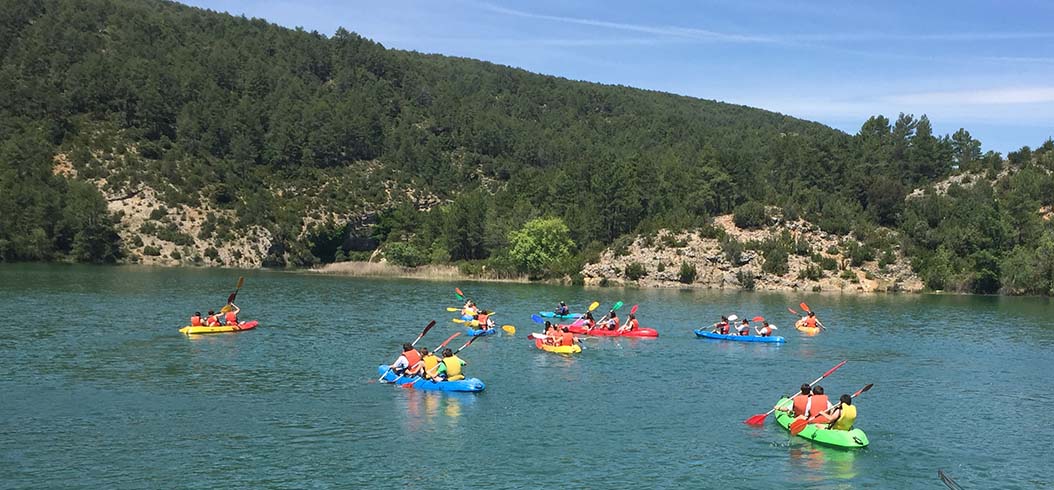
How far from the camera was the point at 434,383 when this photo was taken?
38562 mm

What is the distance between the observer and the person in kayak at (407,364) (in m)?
39.6

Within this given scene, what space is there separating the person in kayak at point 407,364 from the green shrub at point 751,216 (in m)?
83.5

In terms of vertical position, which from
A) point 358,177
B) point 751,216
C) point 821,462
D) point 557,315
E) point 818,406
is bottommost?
point 821,462

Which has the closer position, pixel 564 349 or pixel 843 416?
pixel 843 416

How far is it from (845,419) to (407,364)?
1800 centimetres

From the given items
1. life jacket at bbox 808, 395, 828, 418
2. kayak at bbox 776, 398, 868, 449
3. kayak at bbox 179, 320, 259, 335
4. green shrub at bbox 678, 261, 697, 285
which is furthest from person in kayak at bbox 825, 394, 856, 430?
green shrub at bbox 678, 261, 697, 285

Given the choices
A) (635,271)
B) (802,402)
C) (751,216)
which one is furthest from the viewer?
(751,216)

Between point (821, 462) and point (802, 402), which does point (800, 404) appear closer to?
point (802, 402)

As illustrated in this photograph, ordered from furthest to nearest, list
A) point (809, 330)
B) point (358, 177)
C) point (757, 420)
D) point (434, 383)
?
point (358, 177) → point (809, 330) → point (434, 383) → point (757, 420)

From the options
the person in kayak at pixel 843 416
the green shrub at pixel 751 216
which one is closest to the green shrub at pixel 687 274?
the green shrub at pixel 751 216

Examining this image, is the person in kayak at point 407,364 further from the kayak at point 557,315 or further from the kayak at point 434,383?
the kayak at point 557,315

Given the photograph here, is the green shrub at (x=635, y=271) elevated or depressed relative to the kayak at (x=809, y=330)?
elevated

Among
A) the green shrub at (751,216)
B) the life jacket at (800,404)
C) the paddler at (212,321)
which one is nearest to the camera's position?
the life jacket at (800,404)

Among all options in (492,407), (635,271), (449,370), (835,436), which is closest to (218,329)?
(449,370)
